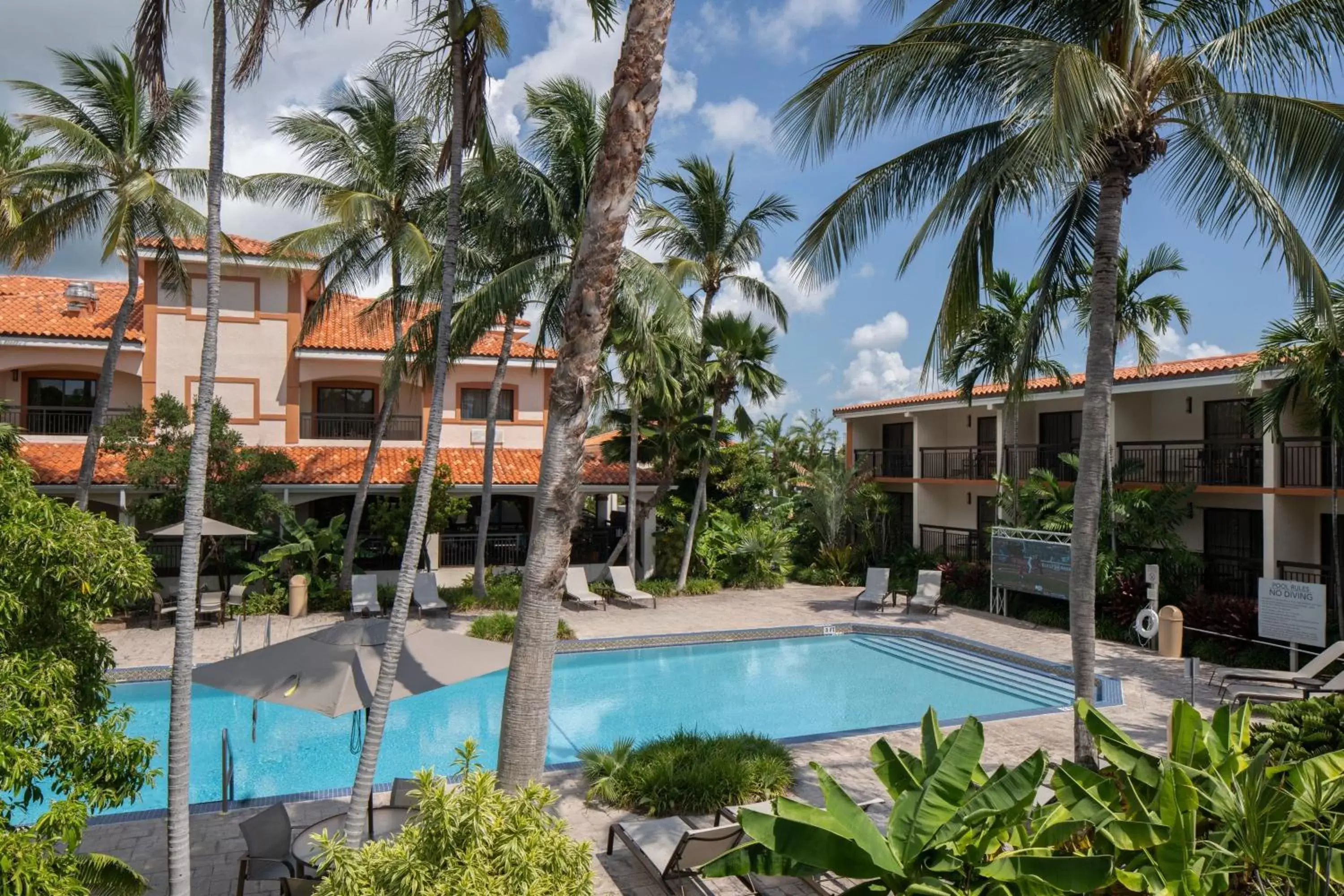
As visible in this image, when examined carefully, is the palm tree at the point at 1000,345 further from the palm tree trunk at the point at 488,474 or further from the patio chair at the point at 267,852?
the patio chair at the point at 267,852

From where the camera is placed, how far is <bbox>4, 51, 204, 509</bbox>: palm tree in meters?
14.8

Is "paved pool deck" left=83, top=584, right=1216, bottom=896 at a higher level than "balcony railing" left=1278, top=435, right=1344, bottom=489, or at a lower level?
lower

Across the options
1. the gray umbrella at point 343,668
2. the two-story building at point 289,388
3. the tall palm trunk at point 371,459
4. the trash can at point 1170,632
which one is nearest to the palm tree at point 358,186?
the tall palm trunk at point 371,459

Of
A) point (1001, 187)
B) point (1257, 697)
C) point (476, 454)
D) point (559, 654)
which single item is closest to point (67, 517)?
point (1001, 187)

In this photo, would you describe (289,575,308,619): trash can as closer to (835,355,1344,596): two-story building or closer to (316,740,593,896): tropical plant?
(316,740,593,896): tropical plant

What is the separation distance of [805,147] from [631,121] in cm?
332

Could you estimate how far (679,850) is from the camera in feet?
20.2

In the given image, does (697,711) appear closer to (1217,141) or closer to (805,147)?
(805,147)

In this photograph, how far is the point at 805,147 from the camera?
8492mm

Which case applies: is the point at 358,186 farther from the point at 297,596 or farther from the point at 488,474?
the point at 297,596

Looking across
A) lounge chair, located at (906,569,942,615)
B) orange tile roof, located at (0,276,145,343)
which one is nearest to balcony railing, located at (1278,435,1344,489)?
lounge chair, located at (906,569,942,615)

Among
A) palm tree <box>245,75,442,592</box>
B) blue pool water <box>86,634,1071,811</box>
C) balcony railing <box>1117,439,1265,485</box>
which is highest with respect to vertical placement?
palm tree <box>245,75,442,592</box>

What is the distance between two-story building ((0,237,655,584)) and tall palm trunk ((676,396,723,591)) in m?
1.39

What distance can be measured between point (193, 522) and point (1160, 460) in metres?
19.7
